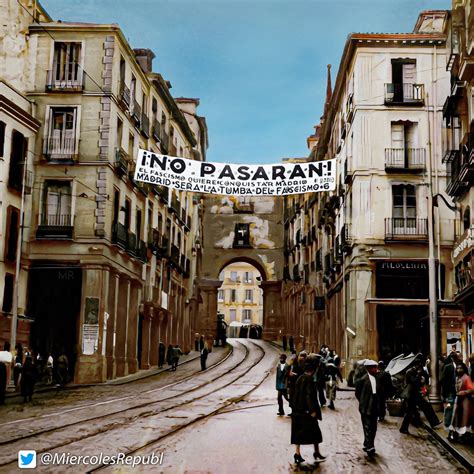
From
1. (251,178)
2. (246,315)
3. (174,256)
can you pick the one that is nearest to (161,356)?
(174,256)

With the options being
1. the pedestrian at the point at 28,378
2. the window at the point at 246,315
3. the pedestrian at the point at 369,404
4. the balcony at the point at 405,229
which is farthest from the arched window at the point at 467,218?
the window at the point at 246,315

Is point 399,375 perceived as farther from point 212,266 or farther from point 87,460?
point 212,266

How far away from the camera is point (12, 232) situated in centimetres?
3288

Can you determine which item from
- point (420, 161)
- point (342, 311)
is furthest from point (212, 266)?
point (420, 161)

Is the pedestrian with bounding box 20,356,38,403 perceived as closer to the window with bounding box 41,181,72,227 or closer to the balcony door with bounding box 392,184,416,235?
the window with bounding box 41,181,72,227

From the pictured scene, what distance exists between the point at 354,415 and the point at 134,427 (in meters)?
7.04

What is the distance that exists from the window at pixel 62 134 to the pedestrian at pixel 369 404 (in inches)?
966

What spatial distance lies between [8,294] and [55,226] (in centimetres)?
437

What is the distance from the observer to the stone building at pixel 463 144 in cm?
2389

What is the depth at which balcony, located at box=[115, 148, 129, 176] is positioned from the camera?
37.5m

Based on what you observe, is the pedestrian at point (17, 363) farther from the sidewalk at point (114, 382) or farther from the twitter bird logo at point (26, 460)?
the twitter bird logo at point (26, 460)

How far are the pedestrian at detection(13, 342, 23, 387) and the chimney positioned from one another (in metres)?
20.6

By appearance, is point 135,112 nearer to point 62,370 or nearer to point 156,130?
point 156,130

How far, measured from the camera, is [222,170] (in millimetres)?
19828
